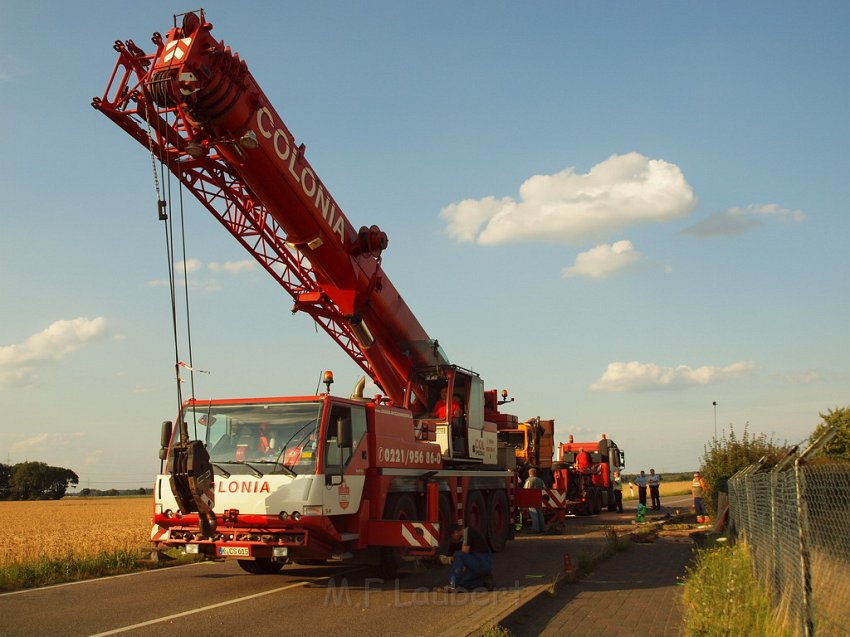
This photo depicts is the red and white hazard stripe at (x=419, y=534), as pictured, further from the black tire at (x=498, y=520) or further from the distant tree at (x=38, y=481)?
the distant tree at (x=38, y=481)

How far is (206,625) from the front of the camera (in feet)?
28.6

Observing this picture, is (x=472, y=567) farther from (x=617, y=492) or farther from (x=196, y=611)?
(x=617, y=492)

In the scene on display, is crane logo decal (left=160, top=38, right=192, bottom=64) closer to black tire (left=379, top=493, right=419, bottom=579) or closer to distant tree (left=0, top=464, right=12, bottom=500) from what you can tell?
black tire (left=379, top=493, right=419, bottom=579)

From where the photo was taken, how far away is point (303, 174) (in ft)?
44.0

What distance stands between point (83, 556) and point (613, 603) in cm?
890

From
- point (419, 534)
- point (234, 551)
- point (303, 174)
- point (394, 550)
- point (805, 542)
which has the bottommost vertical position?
point (394, 550)

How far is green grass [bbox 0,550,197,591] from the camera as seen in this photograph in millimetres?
11961

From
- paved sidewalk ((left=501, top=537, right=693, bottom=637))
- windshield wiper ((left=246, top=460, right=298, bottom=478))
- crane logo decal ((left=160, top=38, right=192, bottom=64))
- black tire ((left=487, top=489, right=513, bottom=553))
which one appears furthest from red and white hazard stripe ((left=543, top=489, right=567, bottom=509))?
crane logo decal ((left=160, top=38, right=192, bottom=64))

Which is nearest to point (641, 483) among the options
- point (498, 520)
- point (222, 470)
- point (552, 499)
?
point (552, 499)

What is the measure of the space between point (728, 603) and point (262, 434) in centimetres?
637

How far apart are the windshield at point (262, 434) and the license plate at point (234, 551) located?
38.7 inches

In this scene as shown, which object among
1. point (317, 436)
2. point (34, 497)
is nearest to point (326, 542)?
point (317, 436)

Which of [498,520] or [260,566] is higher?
[498,520]

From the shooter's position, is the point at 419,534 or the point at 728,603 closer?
the point at 728,603
